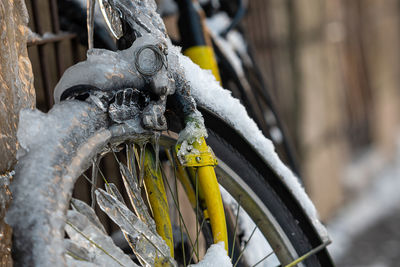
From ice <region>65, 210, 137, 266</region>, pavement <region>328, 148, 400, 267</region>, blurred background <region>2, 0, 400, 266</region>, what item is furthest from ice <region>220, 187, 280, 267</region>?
pavement <region>328, 148, 400, 267</region>

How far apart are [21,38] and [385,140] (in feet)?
15.2

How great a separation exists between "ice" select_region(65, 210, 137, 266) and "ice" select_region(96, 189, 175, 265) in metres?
0.05

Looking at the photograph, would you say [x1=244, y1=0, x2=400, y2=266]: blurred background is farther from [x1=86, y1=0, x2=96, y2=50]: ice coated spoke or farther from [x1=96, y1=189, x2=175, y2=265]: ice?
[x1=96, y1=189, x2=175, y2=265]: ice

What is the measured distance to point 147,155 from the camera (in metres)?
1.18

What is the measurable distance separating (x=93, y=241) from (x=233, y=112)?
47cm

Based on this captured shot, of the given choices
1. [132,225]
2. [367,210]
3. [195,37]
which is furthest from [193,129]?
[367,210]

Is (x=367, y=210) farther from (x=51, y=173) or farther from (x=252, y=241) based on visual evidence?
(x=51, y=173)

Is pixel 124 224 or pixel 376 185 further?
pixel 376 185

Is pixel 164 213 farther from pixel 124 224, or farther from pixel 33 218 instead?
pixel 33 218

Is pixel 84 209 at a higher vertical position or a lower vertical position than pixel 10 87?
lower

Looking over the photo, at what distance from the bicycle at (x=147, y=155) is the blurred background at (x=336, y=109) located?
3.76ft

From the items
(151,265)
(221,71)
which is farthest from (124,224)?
(221,71)

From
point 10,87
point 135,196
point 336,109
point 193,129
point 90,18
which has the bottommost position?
point 135,196

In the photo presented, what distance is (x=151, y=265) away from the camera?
1099 mm
